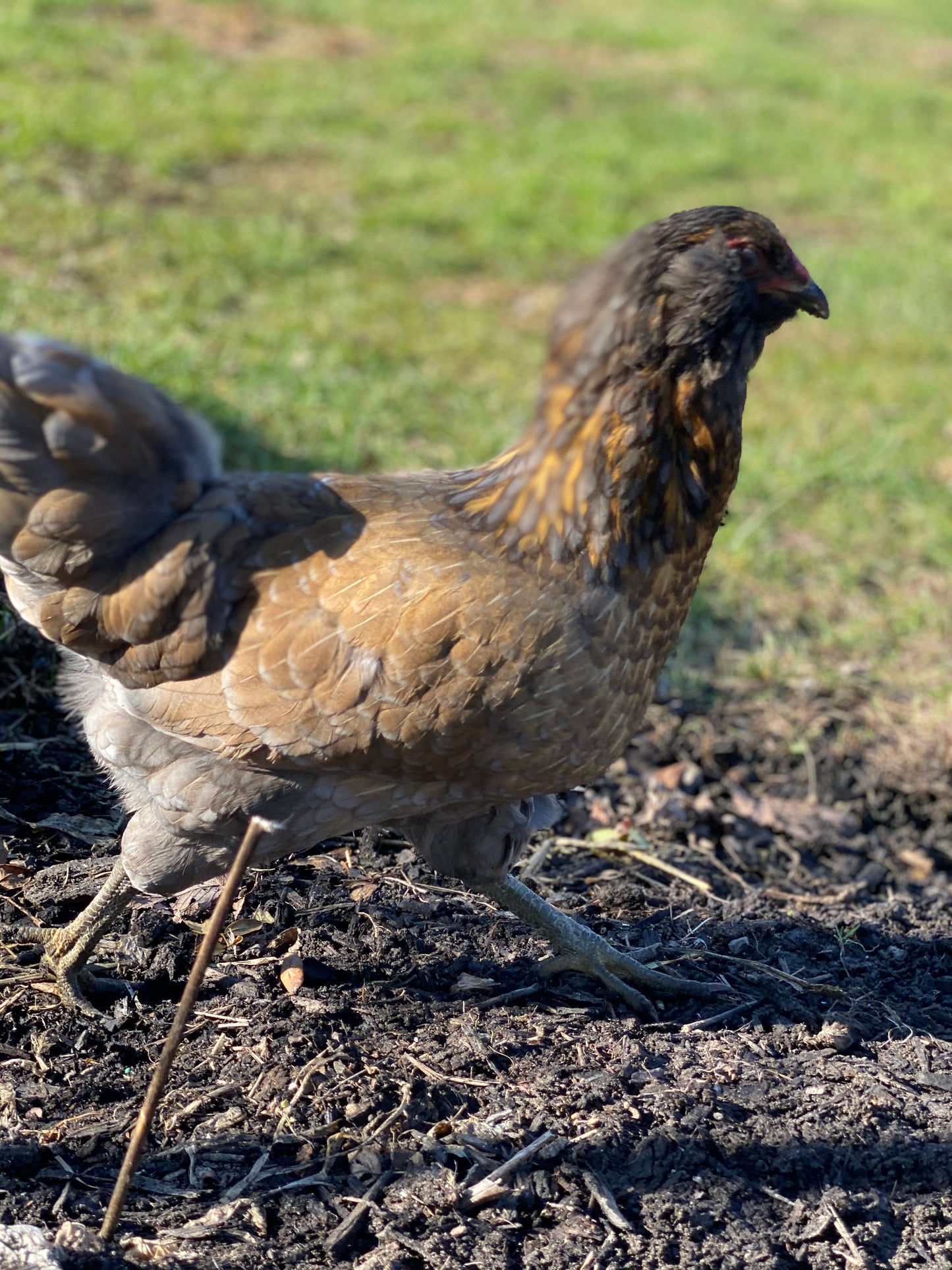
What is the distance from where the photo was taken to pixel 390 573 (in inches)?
108

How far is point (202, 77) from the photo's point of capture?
9766mm

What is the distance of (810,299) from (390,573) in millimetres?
1116

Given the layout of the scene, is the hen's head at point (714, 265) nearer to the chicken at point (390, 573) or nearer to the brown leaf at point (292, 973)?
the chicken at point (390, 573)

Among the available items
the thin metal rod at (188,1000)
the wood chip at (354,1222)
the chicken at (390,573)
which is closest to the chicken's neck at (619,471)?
the chicken at (390,573)

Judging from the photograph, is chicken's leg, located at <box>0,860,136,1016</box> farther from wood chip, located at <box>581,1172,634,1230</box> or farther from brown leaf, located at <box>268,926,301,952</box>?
wood chip, located at <box>581,1172,634,1230</box>

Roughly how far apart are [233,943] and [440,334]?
5143 millimetres

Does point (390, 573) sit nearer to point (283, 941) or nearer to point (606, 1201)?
point (283, 941)

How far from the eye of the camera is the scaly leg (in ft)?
10.6

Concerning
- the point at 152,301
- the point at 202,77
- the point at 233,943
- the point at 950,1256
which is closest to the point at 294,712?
the point at 233,943

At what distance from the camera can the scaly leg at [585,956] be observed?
127 inches

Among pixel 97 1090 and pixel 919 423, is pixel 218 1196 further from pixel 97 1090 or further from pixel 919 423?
pixel 919 423

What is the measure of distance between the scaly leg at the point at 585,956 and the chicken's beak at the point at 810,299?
1.56 m

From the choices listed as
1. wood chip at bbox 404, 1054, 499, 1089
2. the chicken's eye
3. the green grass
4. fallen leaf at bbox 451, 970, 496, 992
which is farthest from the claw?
the green grass

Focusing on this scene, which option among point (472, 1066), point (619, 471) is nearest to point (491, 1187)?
point (472, 1066)
